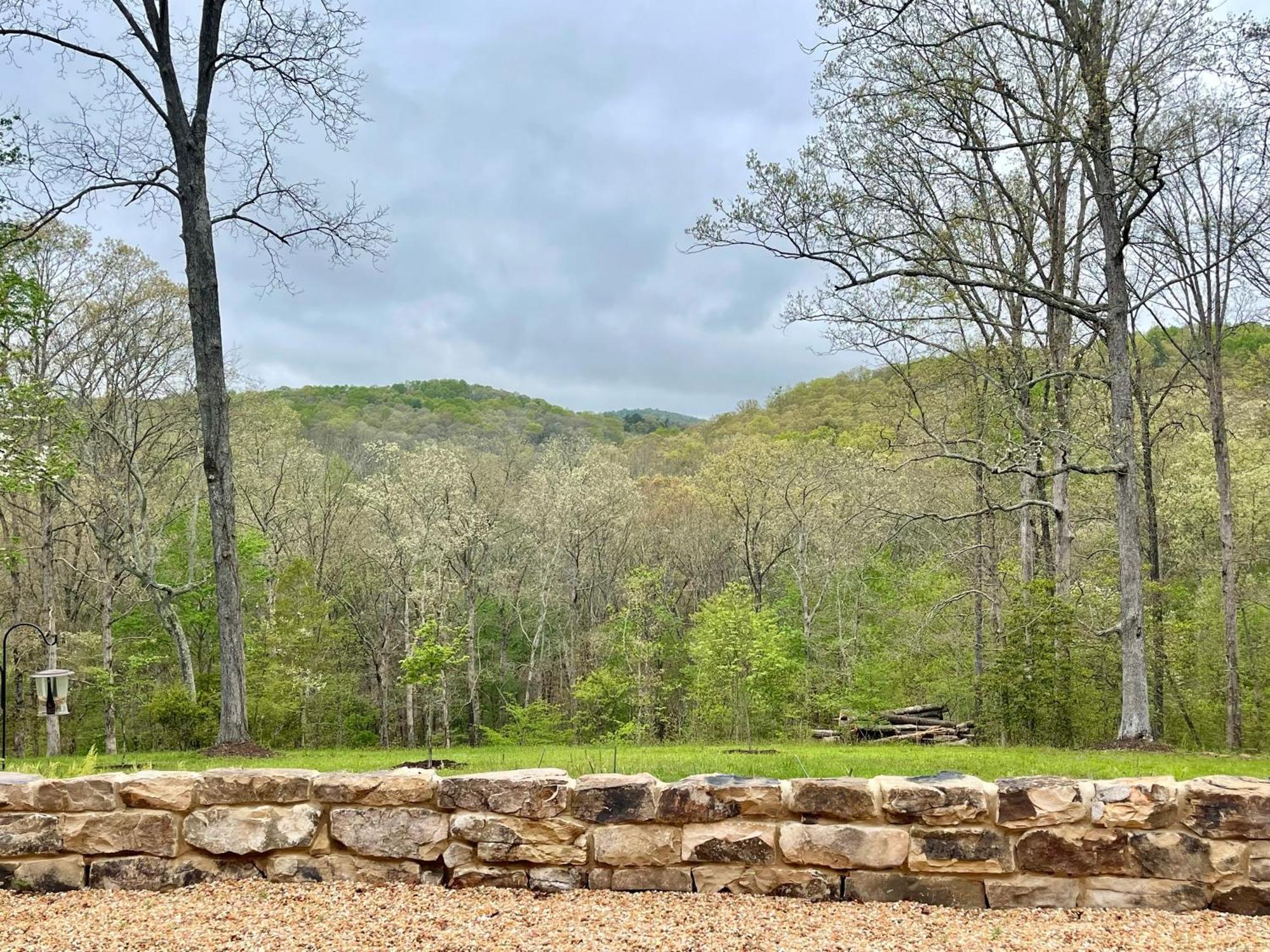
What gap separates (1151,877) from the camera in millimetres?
3703

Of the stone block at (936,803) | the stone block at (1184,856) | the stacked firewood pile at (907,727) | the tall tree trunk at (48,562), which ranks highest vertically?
the tall tree trunk at (48,562)

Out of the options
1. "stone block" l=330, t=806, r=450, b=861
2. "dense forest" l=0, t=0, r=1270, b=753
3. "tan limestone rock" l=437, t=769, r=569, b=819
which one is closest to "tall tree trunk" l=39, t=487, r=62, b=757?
"dense forest" l=0, t=0, r=1270, b=753

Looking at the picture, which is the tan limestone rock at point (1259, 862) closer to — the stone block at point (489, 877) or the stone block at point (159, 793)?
the stone block at point (489, 877)

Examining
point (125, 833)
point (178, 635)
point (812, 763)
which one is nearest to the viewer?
point (125, 833)

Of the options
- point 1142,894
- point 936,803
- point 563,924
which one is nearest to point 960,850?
point 936,803

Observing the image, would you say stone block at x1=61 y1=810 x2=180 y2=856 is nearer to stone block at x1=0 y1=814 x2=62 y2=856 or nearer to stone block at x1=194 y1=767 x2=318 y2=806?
stone block at x1=0 y1=814 x2=62 y2=856

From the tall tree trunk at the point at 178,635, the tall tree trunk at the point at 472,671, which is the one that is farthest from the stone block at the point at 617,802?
the tall tree trunk at the point at 472,671

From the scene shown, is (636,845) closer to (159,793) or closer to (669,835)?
(669,835)

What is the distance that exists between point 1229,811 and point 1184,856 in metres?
0.29

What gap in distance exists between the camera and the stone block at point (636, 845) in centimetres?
389

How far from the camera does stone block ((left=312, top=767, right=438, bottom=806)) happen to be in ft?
13.3

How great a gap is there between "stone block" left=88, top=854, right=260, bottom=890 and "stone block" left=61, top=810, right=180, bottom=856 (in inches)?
2.0

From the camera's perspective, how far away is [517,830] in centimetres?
397

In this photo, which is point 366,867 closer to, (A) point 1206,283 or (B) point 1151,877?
(B) point 1151,877
